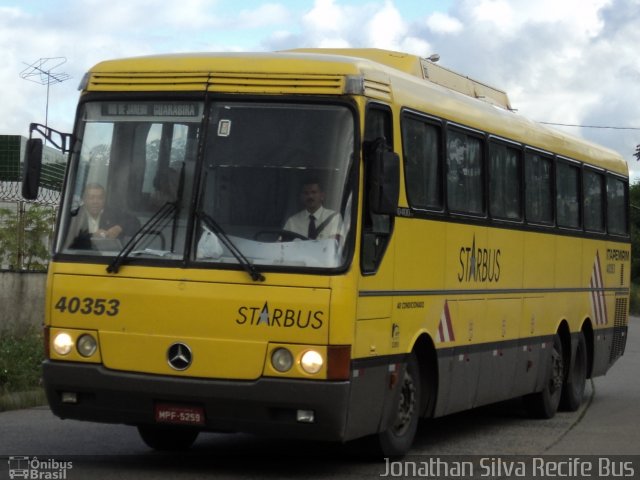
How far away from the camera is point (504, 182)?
14266 mm

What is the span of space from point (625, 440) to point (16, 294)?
10.6m

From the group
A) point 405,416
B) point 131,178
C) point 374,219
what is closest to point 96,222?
point 131,178

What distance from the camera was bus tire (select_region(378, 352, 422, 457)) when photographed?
11344mm

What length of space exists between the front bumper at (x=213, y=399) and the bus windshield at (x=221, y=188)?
2.80 feet

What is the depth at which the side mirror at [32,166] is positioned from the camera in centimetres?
1077

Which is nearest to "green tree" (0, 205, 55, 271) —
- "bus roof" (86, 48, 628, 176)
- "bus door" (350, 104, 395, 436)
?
"bus roof" (86, 48, 628, 176)

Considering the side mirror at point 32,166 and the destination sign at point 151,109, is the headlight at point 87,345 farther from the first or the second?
the destination sign at point 151,109

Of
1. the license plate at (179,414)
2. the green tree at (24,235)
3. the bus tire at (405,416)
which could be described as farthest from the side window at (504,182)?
the green tree at (24,235)

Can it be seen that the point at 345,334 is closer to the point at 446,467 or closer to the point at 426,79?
the point at 446,467

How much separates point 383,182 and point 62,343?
267cm

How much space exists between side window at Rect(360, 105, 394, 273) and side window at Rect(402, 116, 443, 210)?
1.65 feet

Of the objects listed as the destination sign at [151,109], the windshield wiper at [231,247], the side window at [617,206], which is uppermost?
the side window at [617,206]

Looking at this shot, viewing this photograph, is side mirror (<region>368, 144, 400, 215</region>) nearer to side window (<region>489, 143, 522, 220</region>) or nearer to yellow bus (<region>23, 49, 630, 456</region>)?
yellow bus (<region>23, 49, 630, 456</region>)

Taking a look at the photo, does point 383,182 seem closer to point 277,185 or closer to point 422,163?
point 277,185
